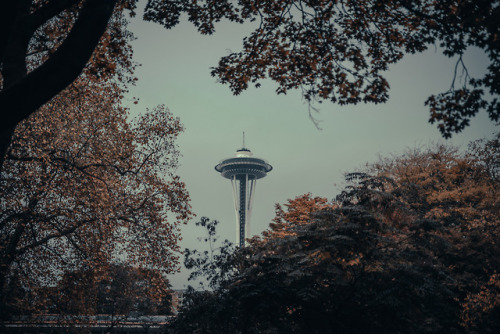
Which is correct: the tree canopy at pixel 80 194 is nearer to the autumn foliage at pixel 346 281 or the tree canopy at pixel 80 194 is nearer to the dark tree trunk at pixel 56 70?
the autumn foliage at pixel 346 281

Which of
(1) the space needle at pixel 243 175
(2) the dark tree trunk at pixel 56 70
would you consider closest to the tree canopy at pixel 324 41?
(2) the dark tree trunk at pixel 56 70

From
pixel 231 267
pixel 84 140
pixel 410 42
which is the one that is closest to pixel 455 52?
pixel 410 42

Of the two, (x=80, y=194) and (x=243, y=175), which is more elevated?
(x=243, y=175)

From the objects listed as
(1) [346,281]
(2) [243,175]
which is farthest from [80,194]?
(2) [243,175]

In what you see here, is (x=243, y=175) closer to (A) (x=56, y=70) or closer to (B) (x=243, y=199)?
(B) (x=243, y=199)

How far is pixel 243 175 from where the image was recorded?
437 ft

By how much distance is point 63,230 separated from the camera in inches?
506

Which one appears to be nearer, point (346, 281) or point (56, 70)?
point (56, 70)

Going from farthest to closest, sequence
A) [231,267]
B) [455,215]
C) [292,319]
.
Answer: [455,215]
[231,267]
[292,319]

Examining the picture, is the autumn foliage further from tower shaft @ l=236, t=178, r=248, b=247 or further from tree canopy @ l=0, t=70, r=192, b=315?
tower shaft @ l=236, t=178, r=248, b=247

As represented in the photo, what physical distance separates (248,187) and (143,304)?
103m

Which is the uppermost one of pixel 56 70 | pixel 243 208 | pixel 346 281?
pixel 243 208

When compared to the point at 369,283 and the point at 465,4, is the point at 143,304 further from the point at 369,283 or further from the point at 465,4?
the point at 465,4

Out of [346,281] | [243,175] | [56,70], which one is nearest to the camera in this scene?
[56,70]
